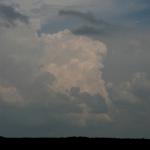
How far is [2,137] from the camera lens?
639 feet
